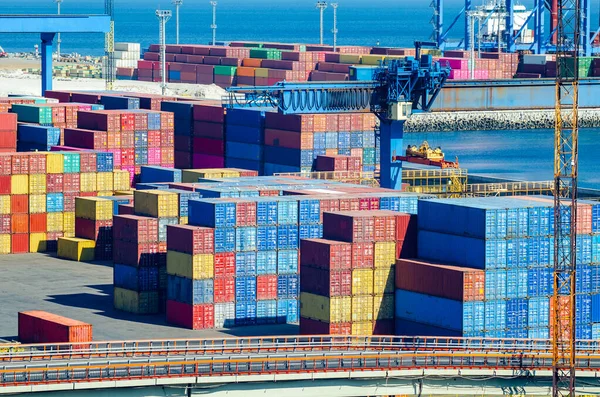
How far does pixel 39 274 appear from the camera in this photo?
83500mm

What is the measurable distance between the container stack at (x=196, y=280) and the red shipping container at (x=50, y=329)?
25.8ft

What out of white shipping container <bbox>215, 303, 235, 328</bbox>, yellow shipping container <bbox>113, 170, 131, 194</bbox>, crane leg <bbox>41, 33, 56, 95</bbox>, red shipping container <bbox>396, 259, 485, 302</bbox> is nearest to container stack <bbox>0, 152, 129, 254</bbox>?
yellow shipping container <bbox>113, 170, 131, 194</bbox>

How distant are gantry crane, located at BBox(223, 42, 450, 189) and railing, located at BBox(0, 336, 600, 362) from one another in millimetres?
22261

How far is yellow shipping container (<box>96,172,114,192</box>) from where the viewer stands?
92750mm

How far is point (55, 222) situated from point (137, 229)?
18.6 m

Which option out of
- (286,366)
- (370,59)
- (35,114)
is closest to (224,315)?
(286,366)

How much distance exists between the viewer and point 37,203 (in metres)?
90.6

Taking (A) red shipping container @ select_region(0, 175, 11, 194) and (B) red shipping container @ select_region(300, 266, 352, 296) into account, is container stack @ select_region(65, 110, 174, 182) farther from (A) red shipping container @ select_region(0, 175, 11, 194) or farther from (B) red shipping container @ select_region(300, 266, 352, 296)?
(B) red shipping container @ select_region(300, 266, 352, 296)

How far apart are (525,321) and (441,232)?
201 inches

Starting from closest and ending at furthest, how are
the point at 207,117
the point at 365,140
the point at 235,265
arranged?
1. the point at 235,265
2. the point at 365,140
3. the point at 207,117

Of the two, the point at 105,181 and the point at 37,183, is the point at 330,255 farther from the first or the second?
the point at 105,181

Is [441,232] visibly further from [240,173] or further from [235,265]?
[240,173]

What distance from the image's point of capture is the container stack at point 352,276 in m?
64.8

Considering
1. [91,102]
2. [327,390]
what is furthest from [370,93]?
[91,102]
